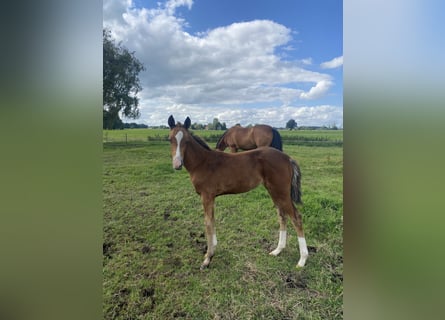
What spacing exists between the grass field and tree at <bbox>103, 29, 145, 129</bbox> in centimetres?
20

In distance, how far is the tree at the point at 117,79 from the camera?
1670mm

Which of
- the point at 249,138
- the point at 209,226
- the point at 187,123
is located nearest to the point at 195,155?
the point at 187,123

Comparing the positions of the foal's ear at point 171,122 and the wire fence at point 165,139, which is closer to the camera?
the wire fence at point 165,139

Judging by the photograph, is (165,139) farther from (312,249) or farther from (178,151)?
(312,249)

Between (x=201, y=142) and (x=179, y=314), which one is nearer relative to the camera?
(x=179, y=314)

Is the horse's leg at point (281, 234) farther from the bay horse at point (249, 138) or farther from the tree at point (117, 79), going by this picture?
the tree at point (117, 79)

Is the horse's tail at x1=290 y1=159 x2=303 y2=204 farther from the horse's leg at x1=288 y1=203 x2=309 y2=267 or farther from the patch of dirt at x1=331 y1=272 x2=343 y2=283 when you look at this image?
the patch of dirt at x1=331 y1=272 x2=343 y2=283

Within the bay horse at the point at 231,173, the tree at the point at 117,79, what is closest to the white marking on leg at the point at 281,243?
the bay horse at the point at 231,173

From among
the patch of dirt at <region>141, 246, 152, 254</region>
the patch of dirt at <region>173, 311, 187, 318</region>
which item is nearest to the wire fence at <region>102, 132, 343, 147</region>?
the patch of dirt at <region>141, 246, 152, 254</region>

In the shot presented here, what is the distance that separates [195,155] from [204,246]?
66 centimetres

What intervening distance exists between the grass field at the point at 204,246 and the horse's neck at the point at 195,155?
0.10 m

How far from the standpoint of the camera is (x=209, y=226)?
5.74ft
